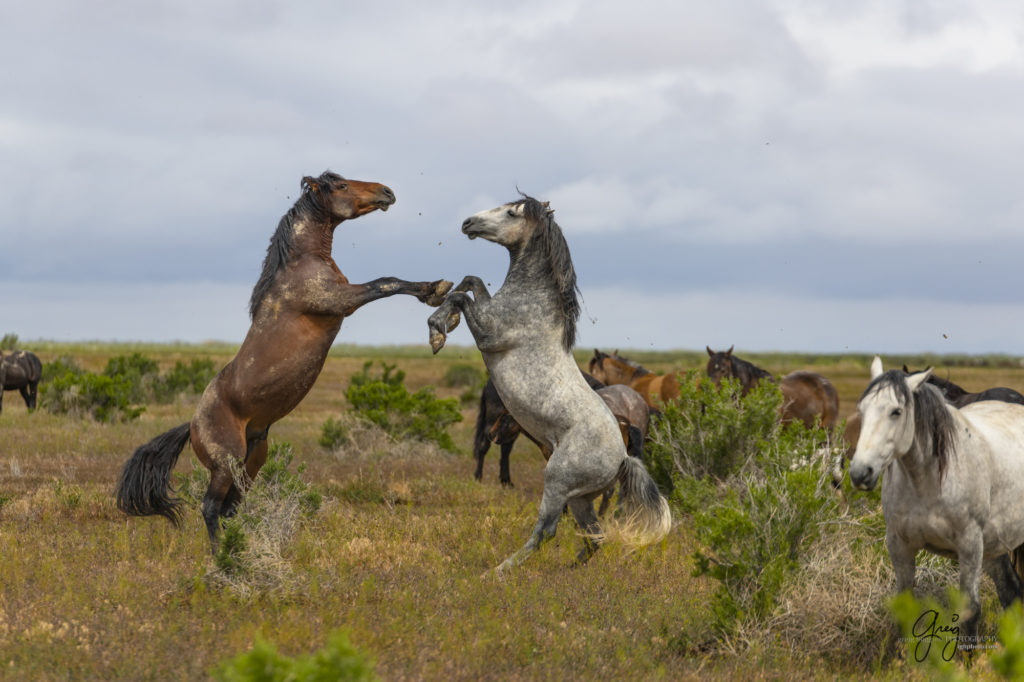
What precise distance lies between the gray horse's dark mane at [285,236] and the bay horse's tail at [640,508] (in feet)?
10.5

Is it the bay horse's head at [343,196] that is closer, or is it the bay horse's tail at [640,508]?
the bay horse's tail at [640,508]

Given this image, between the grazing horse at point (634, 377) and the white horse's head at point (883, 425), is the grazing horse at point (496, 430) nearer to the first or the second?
the grazing horse at point (634, 377)

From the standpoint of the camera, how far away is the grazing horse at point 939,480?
5090 millimetres

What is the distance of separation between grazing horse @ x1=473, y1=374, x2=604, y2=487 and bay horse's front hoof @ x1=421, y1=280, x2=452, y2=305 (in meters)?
5.52

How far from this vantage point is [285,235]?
723cm

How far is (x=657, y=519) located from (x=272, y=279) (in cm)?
364

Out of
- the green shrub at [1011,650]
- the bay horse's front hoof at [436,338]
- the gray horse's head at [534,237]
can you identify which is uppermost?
the gray horse's head at [534,237]

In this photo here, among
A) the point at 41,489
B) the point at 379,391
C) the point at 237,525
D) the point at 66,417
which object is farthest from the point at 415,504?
the point at 66,417

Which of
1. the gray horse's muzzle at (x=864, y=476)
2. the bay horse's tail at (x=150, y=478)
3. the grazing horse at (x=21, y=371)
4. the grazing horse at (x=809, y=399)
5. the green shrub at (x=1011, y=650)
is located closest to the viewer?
the green shrub at (x=1011, y=650)

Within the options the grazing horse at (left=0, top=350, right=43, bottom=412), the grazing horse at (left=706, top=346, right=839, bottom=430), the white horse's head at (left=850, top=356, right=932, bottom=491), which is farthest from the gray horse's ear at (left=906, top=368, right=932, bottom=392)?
the grazing horse at (left=0, top=350, right=43, bottom=412)

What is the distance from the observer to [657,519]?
7.12 metres

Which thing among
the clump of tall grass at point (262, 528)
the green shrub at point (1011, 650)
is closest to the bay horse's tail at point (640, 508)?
the clump of tall grass at point (262, 528)

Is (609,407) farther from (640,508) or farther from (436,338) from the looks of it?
(436,338)

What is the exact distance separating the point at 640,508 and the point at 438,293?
7.74 ft
